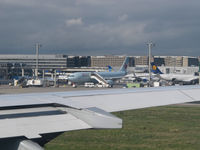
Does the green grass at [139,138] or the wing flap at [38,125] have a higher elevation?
the wing flap at [38,125]

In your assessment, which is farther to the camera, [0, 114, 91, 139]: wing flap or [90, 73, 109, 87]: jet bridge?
[90, 73, 109, 87]: jet bridge

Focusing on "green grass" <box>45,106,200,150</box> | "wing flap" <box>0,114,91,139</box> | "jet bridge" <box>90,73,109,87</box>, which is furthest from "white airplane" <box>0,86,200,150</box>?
"jet bridge" <box>90,73,109,87</box>

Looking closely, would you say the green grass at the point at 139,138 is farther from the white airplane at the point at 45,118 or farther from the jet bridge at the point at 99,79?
the jet bridge at the point at 99,79

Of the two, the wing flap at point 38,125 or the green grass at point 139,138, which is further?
the green grass at point 139,138

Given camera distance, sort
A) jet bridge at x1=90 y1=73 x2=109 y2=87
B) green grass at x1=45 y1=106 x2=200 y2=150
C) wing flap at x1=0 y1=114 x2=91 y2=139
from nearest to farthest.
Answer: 1. wing flap at x1=0 y1=114 x2=91 y2=139
2. green grass at x1=45 y1=106 x2=200 y2=150
3. jet bridge at x1=90 y1=73 x2=109 y2=87

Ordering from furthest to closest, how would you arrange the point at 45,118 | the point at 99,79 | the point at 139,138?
the point at 99,79 → the point at 139,138 → the point at 45,118

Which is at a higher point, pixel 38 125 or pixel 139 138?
pixel 38 125

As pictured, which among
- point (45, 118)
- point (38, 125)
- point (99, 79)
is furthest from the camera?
point (99, 79)

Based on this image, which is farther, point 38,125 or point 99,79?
point 99,79

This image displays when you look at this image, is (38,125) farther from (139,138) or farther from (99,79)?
(99,79)

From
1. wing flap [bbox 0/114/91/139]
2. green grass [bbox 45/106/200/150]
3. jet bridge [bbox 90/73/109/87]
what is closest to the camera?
wing flap [bbox 0/114/91/139]

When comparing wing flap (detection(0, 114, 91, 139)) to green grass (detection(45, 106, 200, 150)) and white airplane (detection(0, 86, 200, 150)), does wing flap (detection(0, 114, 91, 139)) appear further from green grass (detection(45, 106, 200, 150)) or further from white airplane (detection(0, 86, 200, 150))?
green grass (detection(45, 106, 200, 150))

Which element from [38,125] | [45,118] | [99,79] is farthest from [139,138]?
[99,79]

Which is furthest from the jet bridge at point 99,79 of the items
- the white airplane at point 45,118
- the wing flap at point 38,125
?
the wing flap at point 38,125
